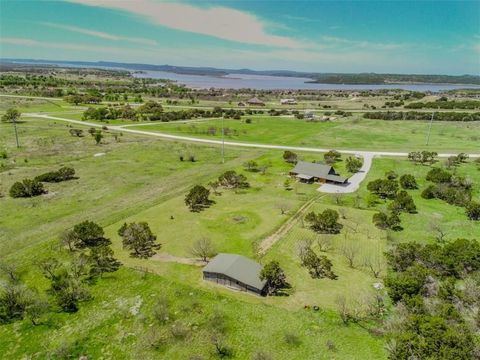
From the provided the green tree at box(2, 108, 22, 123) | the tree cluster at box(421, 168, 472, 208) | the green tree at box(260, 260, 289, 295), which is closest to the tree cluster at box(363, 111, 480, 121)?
the tree cluster at box(421, 168, 472, 208)

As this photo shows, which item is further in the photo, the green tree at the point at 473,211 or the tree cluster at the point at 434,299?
the green tree at the point at 473,211

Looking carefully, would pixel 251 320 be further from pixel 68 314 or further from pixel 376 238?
pixel 376 238

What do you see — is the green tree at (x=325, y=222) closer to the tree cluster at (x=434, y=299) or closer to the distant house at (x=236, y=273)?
the tree cluster at (x=434, y=299)

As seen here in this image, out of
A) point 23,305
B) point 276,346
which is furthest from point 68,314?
point 276,346

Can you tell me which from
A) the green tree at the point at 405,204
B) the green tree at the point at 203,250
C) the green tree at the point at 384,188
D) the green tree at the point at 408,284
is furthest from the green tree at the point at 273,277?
the green tree at the point at 384,188

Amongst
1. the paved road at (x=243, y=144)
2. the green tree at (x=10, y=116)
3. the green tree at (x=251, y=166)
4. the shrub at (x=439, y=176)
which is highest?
the green tree at (x=10, y=116)

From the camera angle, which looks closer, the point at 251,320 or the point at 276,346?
the point at 276,346

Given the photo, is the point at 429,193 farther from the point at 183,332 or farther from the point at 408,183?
the point at 183,332
